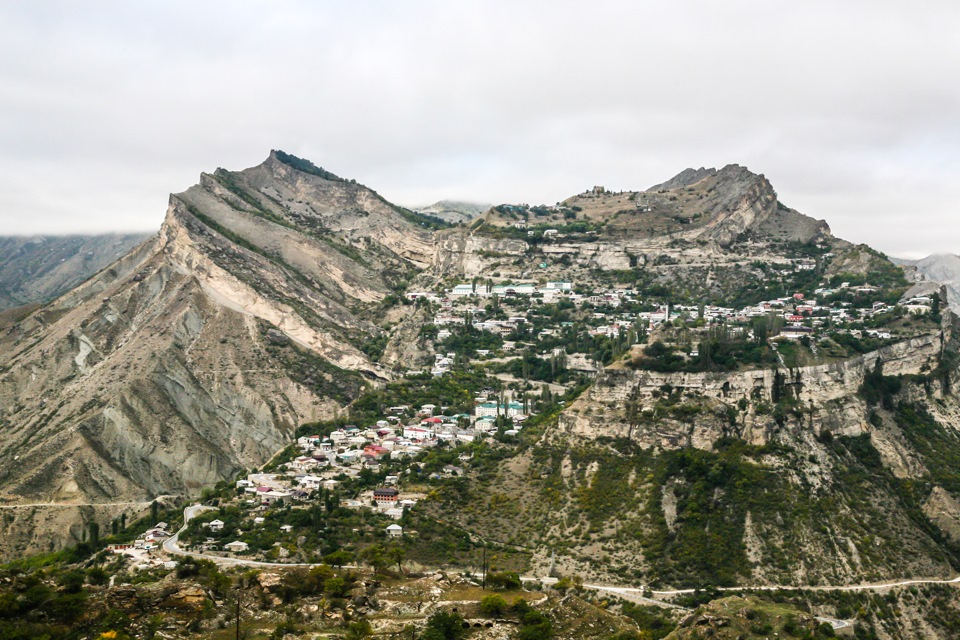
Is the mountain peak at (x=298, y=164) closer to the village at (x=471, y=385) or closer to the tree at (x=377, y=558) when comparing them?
the village at (x=471, y=385)

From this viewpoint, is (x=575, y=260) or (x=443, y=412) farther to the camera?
(x=575, y=260)

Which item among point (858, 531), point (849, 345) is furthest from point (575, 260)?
point (858, 531)

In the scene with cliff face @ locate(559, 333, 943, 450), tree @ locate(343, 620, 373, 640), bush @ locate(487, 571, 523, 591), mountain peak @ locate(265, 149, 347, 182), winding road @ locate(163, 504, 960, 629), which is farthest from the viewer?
mountain peak @ locate(265, 149, 347, 182)

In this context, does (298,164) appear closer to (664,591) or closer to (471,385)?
(471,385)

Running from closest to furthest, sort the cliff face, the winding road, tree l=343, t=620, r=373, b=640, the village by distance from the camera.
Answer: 1. tree l=343, t=620, r=373, b=640
2. the winding road
3. the village
4. the cliff face

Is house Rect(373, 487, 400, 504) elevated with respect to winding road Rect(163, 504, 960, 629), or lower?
elevated

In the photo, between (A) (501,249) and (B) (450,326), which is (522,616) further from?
(A) (501,249)

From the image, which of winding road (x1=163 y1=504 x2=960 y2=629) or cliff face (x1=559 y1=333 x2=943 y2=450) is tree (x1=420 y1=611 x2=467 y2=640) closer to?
winding road (x1=163 y1=504 x2=960 y2=629)

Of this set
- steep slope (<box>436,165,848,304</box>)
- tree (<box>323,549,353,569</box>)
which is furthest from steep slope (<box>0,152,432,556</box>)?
tree (<box>323,549,353,569</box>)

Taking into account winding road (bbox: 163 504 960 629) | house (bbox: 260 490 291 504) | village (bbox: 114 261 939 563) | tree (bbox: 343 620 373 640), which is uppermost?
village (bbox: 114 261 939 563)
